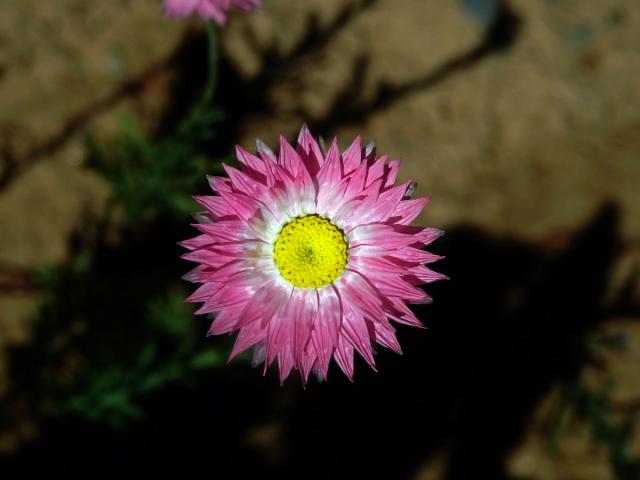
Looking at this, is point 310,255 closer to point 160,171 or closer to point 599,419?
point 160,171

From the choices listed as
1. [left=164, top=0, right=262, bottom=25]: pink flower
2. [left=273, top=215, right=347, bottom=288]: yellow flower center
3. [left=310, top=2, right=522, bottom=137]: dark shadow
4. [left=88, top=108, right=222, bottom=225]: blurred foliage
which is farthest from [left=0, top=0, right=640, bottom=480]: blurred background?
[left=273, top=215, right=347, bottom=288]: yellow flower center

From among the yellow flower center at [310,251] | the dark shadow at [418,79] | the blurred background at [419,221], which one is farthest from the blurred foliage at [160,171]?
the dark shadow at [418,79]

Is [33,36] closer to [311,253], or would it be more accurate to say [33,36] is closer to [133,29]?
[133,29]

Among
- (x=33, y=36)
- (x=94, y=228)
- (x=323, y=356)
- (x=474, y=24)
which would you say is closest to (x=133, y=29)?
(x=33, y=36)

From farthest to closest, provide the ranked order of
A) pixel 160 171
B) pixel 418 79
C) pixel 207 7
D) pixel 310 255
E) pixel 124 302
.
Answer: pixel 418 79 → pixel 124 302 → pixel 160 171 → pixel 207 7 → pixel 310 255

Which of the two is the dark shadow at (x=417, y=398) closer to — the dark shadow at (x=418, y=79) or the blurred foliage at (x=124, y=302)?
the blurred foliage at (x=124, y=302)

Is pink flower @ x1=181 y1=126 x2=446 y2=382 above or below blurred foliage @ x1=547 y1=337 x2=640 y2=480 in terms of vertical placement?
above

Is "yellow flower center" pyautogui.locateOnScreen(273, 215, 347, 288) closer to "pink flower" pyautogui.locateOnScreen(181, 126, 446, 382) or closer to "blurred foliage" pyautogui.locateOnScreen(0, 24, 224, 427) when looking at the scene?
"pink flower" pyautogui.locateOnScreen(181, 126, 446, 382)

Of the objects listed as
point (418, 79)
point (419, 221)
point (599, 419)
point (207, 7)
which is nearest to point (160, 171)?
point (207, 7)
